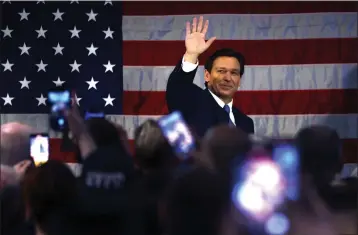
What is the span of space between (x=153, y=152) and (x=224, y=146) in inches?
9.9

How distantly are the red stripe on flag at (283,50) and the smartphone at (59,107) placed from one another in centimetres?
254

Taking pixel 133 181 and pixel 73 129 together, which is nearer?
pixel 133 181

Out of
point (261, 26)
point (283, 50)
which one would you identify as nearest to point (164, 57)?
point (261, 26)

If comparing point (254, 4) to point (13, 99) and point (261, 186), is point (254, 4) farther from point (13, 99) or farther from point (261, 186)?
point (261, 186)

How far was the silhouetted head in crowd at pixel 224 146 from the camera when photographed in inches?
73.7

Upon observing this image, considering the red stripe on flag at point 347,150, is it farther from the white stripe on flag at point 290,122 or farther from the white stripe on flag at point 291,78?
the white stripe on flag at point 291,78

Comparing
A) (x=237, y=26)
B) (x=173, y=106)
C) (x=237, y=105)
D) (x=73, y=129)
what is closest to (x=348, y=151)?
(x=237, y=105)

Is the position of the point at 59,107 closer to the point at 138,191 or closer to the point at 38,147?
the point at 38,147

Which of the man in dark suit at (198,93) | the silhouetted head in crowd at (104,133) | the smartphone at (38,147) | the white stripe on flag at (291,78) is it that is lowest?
the smartphone at (38,147)

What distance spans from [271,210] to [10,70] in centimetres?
345

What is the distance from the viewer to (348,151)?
484cm

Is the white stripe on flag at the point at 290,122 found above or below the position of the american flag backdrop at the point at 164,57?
below

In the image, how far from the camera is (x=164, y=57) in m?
4.87

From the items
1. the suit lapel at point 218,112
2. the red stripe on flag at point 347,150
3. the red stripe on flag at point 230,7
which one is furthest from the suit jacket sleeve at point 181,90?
the red stripe on flag at point 347,150
